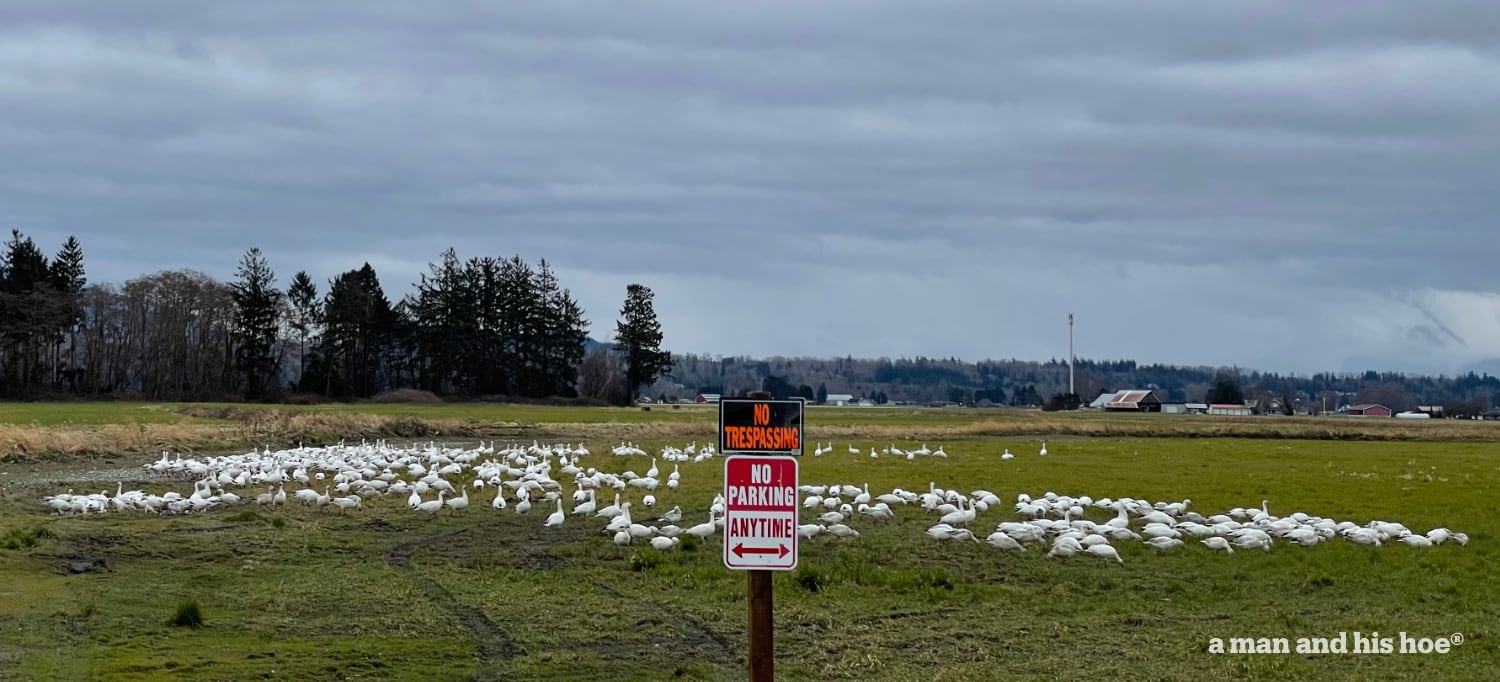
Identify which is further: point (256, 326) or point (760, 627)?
point (256, 326)

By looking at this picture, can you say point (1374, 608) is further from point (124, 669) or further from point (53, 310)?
point (53, 310)

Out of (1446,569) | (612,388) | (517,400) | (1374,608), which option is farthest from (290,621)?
(612,388)

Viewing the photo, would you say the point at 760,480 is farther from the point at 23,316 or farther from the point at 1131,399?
the point at 1131,399

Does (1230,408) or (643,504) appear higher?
(1230,408)

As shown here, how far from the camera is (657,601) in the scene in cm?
1769

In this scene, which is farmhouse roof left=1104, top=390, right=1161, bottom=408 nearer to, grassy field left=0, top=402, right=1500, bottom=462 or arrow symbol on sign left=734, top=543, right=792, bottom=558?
grassy field left=0, top=402, right=1500, bottom=462

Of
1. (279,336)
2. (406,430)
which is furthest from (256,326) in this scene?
(406,430)

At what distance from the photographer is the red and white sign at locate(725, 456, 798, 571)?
9.42 meters

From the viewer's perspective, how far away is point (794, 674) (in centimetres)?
1324

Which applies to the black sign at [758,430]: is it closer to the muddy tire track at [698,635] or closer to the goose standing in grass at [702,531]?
the muddy tire track at [698,635]

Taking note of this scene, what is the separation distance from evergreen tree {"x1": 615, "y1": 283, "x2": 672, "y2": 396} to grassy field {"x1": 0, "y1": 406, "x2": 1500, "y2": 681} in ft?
331

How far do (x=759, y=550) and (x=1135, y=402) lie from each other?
169519mm

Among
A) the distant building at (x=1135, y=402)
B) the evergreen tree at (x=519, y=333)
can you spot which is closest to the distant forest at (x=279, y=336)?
the evergreen tree at (x=519, y=333)

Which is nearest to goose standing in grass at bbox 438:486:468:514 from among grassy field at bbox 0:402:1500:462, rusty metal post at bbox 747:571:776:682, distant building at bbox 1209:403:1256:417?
grassy field at bbox 0:402:1500:462
